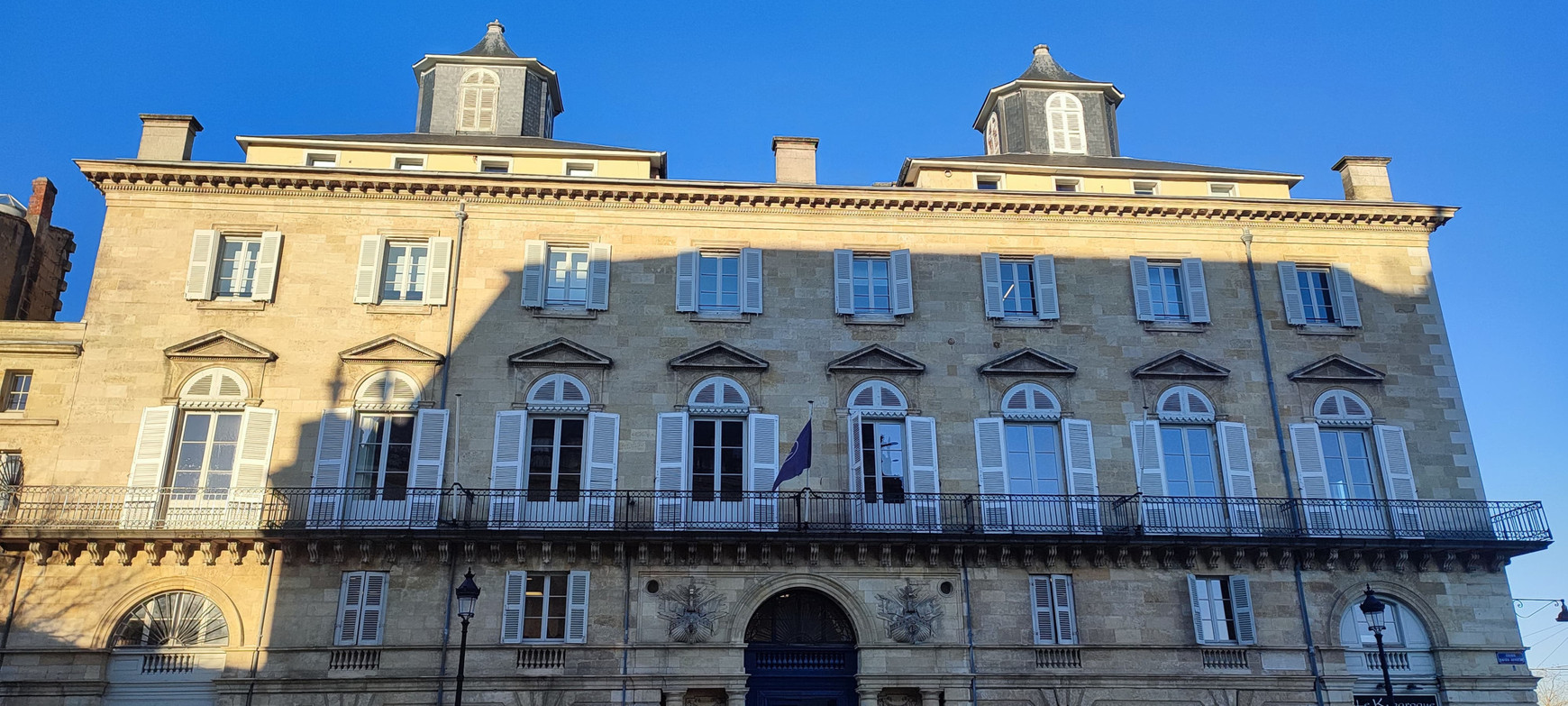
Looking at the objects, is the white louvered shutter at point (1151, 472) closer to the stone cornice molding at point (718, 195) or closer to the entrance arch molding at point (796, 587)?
the stone cornice molding at point (718, 195)

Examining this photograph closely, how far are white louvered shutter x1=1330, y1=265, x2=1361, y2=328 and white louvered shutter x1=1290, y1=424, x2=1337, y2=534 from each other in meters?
2.83

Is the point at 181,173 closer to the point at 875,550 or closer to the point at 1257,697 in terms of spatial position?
the point at 875,550

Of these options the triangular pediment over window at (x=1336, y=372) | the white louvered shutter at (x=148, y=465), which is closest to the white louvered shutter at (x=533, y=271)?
the white louvered shutter at (x=148, y=465)

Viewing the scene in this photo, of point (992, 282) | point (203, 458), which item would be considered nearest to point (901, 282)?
point (992, 282)

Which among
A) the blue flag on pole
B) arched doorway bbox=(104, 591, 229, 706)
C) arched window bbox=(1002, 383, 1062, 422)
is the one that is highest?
arched window bbox=(1002, 383, 1062, 422)

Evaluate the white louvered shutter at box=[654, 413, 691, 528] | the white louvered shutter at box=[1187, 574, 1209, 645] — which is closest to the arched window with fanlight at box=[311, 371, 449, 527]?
the white louvered shutter at box=[654, 413, 691, 528]

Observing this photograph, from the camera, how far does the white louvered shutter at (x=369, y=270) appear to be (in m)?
24.8

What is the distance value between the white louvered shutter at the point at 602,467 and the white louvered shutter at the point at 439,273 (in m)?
4.17

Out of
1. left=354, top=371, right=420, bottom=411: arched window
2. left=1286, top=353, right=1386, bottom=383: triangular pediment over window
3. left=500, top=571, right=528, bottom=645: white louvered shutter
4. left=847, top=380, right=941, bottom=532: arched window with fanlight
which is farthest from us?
left=1286, top=353, right=1386, bottom=383: triangular pediment over window

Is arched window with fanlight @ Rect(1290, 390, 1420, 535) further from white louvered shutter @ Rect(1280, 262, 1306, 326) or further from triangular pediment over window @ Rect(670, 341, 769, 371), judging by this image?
triangular pediment over window @ Rect(670, 341, 769, 371)

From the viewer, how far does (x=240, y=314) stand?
966 inches

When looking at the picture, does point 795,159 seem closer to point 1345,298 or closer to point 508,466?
point 508,466

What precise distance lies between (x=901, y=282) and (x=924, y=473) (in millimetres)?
4356

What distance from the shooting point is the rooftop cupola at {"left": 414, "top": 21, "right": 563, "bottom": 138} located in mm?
30109
